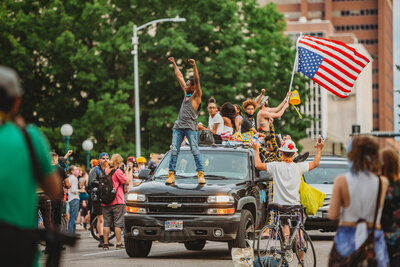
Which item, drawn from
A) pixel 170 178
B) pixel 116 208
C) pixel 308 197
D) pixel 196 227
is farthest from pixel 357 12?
pixel 308 197

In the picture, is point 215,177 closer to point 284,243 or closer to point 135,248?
point 135,248

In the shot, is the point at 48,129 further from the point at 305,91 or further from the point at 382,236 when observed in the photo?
the point at 382,236

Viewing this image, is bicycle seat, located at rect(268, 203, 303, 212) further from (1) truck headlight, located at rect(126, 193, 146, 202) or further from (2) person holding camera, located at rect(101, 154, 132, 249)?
(2) person holding camera, located at rect(101, 154, 132, 249)

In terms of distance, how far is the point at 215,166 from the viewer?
632 inches

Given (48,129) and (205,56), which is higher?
(205,56)

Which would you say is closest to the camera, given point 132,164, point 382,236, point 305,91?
point 382,236

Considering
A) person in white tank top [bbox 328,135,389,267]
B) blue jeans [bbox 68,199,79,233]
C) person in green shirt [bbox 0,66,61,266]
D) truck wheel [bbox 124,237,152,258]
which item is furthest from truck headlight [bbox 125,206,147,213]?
person in green shirt [bbox 0,66,61,266]

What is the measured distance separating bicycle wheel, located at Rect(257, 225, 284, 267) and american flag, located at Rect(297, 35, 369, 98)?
8750 mm

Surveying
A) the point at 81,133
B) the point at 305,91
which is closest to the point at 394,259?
the point at 81,133

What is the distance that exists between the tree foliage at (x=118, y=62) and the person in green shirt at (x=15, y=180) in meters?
34.8

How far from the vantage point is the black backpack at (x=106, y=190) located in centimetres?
1786

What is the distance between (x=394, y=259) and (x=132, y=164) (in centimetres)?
1521

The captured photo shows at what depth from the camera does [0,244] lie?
17.7 feet

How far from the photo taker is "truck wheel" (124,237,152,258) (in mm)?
15719
